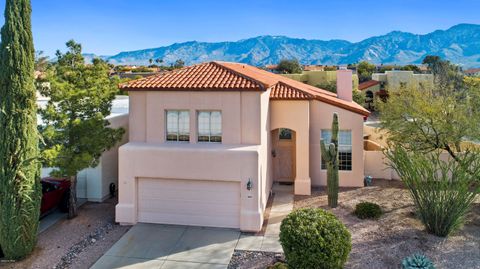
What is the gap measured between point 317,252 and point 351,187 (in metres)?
10.1

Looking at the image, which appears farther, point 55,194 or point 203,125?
point 55,194

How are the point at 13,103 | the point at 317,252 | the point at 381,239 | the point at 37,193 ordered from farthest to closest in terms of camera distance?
1. the point at 381,239
2. the point at 37,193
3. the point at 13,103
4. the point at 317,252

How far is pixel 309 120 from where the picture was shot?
1961cm

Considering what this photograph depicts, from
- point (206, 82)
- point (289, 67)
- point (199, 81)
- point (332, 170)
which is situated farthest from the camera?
point (289, 67)

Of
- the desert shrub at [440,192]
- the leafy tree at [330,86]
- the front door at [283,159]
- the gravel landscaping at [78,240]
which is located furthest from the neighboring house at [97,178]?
the leafy tree at [330,86]

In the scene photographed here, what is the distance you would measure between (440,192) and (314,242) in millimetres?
5444

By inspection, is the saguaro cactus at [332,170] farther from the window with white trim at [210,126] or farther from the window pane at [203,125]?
the window pane at [203,125]

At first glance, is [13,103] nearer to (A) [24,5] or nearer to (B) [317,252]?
(A) [24,5]

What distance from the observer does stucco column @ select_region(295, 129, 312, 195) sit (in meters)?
18.6

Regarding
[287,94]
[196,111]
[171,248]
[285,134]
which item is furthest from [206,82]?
[285,134]

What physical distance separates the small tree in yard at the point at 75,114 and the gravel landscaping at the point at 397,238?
29.5 feet

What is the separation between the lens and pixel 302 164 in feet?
61.4

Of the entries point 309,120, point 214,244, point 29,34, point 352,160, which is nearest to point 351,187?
point 352,160

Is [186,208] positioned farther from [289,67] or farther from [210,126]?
[289,67]
